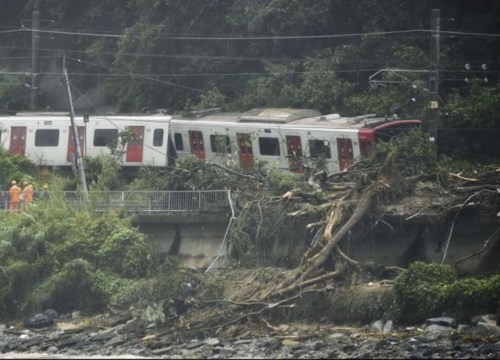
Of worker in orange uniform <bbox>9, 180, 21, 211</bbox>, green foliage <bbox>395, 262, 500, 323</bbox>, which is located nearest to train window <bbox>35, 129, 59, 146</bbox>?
worker in orange uniform <bbox>9, 180, 21, 211</bbox>

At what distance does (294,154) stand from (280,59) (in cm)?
1220

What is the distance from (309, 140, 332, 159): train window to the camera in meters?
41.4

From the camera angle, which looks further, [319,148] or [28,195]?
[319,148]

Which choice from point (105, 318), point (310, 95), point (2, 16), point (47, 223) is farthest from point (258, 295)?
point (2, 16)

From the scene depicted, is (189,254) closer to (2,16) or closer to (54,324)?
(54,324)

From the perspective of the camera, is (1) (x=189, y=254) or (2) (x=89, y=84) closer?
(1) (x=189, y=254)

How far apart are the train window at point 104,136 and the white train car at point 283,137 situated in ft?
7.87

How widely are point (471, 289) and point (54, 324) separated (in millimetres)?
12462

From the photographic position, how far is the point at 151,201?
38281mm

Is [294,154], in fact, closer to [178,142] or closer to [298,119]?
[298,119]

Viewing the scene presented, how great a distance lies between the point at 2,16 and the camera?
61.0 m

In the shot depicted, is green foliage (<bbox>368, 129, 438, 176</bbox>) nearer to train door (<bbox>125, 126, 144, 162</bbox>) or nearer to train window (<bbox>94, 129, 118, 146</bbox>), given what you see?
train door (<bbox>125, 126, 144, 162</bbox>)

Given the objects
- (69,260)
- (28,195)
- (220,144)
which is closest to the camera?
(69,260)

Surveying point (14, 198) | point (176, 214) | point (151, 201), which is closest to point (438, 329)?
point (176, 214)
